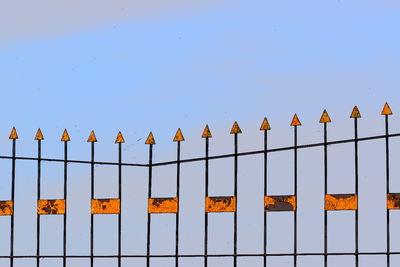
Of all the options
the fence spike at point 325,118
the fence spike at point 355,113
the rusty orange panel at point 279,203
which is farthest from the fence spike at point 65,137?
the fence spike at point 355,113

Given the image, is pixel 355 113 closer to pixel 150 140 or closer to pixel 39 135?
pixel 150 140

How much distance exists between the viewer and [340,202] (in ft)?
35.8

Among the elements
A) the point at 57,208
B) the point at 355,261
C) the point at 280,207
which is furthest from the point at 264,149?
the point at 57,208

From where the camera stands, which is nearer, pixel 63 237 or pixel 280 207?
pixel 280 207

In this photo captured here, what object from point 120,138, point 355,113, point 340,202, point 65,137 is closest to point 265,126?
point 355,113

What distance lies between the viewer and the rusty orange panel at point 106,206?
11672mm

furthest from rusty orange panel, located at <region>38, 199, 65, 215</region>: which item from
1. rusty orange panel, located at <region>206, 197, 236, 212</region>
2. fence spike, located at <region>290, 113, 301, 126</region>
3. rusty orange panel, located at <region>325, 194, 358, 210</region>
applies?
rusty orange panel, located at <region>325, 194, 358, 210</region>

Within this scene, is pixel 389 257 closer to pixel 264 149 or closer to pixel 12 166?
pixel 264 149

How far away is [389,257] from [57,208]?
155 inches

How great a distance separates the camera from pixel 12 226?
12.2 metres

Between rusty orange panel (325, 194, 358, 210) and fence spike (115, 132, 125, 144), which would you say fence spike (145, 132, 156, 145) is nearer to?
fence spike (115, 132, 125, 144)

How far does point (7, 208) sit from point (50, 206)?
2.07 ft

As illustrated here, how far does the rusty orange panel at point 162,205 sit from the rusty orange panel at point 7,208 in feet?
6.24

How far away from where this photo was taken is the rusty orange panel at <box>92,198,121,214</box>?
460 inches
